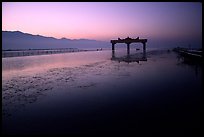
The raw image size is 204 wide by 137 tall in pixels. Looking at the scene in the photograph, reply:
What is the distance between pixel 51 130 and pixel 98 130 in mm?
1522

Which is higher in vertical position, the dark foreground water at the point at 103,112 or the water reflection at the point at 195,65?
the water reflection at the point at 195,65

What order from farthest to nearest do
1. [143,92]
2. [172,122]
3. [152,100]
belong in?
1. [143,92]
2. [152,100]
3. [172,122]

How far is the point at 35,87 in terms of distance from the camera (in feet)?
48.4

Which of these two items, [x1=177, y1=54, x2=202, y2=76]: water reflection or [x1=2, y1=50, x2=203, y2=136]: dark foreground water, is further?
[x1=177, y1=54, x2=202, y2=76]: water reflection

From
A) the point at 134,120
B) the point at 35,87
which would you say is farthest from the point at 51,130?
the point at 35,87

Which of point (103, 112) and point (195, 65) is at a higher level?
point (195, 65)

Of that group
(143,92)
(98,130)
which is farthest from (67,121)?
(143,92)

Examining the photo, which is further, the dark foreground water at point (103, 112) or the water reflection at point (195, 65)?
the water reflection at point (195, 65)

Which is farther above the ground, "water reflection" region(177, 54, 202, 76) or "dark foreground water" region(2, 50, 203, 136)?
"water reflection" region(177, 54, 202, 76)

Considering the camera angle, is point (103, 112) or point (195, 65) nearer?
point (103, 112)

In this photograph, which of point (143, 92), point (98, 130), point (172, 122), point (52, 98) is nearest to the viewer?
point (98, 130)

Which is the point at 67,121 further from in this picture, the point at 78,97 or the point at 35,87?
the point at 35,87

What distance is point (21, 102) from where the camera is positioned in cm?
1065

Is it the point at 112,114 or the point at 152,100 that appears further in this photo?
the point at 152,100
